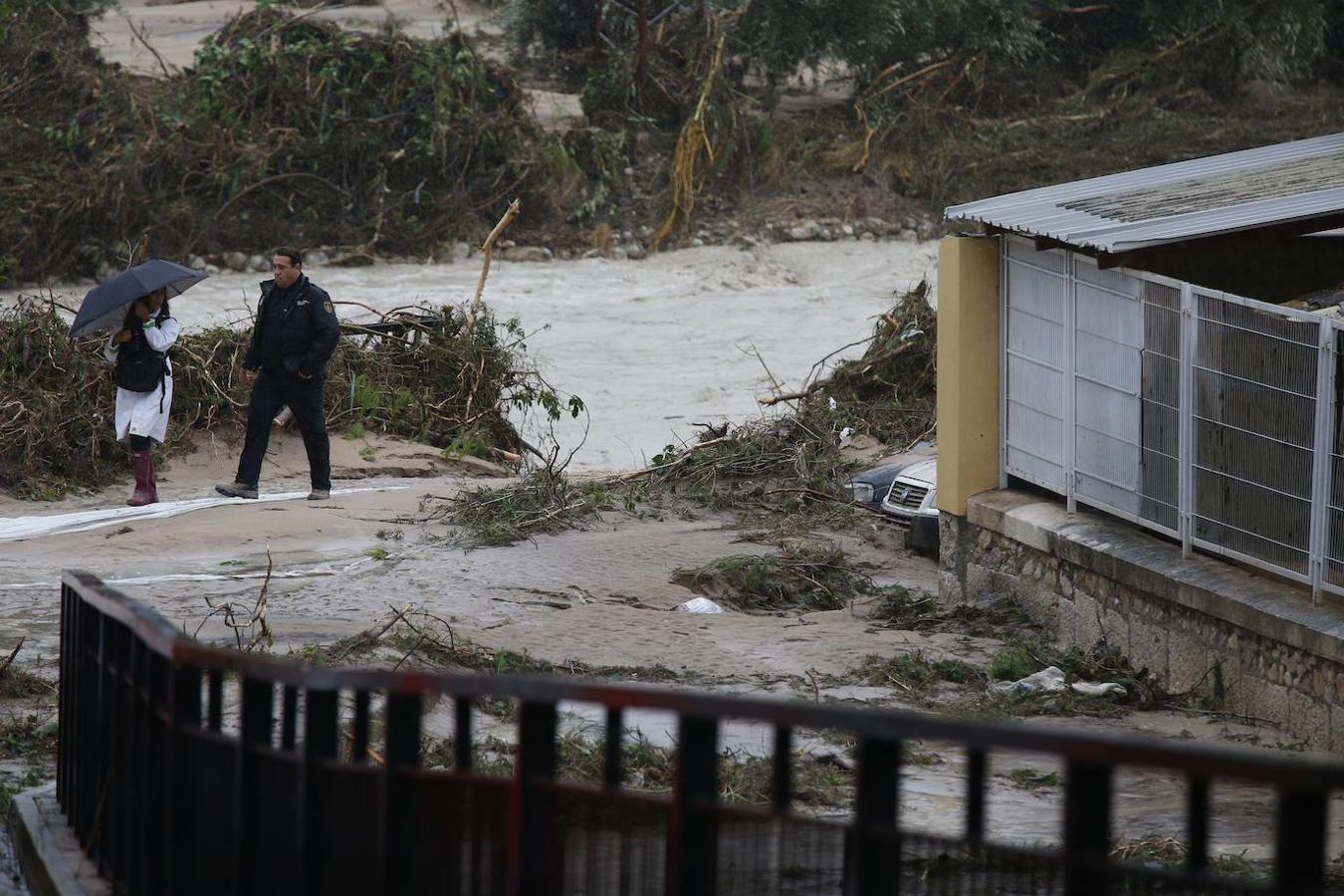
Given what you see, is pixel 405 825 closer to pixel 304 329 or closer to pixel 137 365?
pixel 304 329

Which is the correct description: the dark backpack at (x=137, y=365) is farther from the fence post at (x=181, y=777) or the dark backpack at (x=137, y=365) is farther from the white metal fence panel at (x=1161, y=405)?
the fence post at (x=181, y=777)

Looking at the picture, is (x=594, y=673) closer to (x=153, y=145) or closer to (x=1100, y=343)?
(x=1100, y=343)

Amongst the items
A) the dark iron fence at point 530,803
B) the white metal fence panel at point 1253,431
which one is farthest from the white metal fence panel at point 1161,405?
the dark iron fence at point 530,803

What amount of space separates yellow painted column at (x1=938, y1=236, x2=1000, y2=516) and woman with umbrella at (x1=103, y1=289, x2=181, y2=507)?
492cm

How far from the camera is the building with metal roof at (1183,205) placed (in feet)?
24.8

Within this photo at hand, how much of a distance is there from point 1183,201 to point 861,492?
3.76 m

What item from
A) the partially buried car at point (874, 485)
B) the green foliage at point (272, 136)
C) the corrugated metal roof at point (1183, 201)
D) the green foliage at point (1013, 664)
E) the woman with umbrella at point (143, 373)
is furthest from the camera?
the green foliage at point (272, 136)

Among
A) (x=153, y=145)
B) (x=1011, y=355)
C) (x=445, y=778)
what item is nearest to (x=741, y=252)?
(x=153, y=145)

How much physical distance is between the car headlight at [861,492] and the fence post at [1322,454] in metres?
4.86

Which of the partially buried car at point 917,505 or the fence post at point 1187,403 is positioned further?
the partially buried car at point 917,505

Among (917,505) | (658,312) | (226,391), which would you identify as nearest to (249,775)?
(917,505)

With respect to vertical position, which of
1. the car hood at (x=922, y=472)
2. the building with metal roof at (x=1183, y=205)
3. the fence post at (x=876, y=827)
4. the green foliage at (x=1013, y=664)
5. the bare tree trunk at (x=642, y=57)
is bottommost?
the green foliage at (x=1013, y=664)

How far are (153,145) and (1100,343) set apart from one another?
1893 cm

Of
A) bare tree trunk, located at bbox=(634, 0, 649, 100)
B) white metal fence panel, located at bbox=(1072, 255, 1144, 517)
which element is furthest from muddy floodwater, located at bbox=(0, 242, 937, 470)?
white metal fence panel, located at bbox=(1072, 255, 1144, 517)
